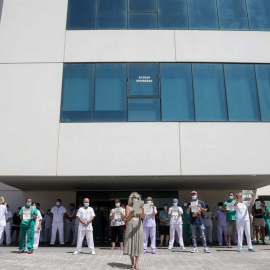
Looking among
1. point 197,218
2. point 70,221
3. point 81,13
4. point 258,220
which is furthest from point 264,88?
point 70,221

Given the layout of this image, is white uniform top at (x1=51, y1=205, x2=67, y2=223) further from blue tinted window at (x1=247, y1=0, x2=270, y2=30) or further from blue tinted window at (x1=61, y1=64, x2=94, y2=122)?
blue tinted window at (x1=247, y1=0, x2=270, y2=30)

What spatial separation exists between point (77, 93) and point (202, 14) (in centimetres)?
602

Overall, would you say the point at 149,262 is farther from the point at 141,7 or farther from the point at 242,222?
the point at 141,7

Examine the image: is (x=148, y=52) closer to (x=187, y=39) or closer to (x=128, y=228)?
(x=187, y=39)

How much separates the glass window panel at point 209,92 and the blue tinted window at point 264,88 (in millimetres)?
1442

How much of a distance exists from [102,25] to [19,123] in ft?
16.6

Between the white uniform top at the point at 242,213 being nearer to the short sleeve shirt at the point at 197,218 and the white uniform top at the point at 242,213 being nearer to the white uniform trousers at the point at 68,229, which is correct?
the short sleeve shirt at the point at 197,218

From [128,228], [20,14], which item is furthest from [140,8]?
[128,228]

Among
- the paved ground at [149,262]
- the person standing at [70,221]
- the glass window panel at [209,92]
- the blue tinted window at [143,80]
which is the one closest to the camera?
the paved ground at [149,262]

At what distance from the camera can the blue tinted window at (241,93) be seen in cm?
1150

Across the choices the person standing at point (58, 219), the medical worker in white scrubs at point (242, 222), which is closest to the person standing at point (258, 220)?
the medical worker in white scrubs at point (242, 222)

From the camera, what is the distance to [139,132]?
11.0 meters

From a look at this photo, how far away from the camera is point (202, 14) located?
491 inches

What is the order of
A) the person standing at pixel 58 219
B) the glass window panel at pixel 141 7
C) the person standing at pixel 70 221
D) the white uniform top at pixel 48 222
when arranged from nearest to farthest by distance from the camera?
1. the glass window panel at pixel 141 7
2. the person standing at pixel 58 219
3. the person standing at pixel 70 221
4. the white uniform top at pixel 48 222
